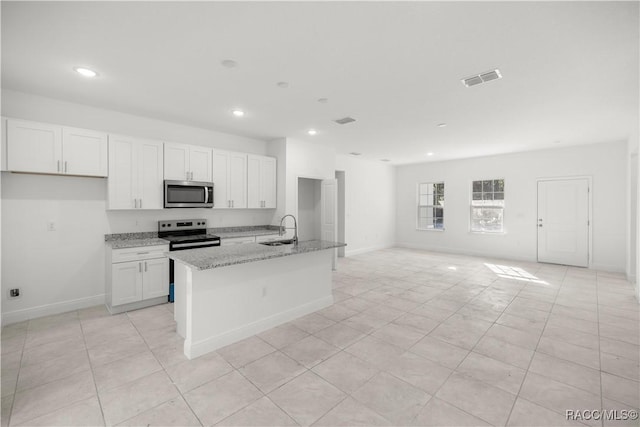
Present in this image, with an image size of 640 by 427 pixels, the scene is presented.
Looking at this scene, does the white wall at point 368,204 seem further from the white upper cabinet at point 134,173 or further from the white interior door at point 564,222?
the white upper cabinet at point 134,173

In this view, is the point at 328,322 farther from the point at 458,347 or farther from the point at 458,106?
the point at 458,106

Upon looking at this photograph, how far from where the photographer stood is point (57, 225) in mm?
3811

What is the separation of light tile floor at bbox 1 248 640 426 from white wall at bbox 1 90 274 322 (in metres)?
0.34

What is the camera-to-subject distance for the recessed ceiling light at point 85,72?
2912mm

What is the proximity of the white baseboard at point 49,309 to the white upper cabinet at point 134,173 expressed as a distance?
4.45 feet

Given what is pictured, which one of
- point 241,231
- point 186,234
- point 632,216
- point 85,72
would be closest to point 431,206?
point 632,216

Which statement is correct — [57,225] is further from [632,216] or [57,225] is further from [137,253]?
[632,216]

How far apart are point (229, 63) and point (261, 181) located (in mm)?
2965

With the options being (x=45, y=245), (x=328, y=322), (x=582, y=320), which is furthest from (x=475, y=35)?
(x=45, y=245)

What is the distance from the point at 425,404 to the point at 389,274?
12.7 feet

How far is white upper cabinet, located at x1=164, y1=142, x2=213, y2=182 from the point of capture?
175 inches

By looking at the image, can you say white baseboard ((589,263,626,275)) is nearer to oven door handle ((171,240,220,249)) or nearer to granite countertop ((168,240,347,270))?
granite countertop ((168,240,347,270))

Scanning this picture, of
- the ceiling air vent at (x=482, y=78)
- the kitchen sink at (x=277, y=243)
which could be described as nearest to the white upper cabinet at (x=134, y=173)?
the kitchen sink at (x=277, y=243)

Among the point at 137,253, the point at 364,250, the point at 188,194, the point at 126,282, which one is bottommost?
the point at 364,250
